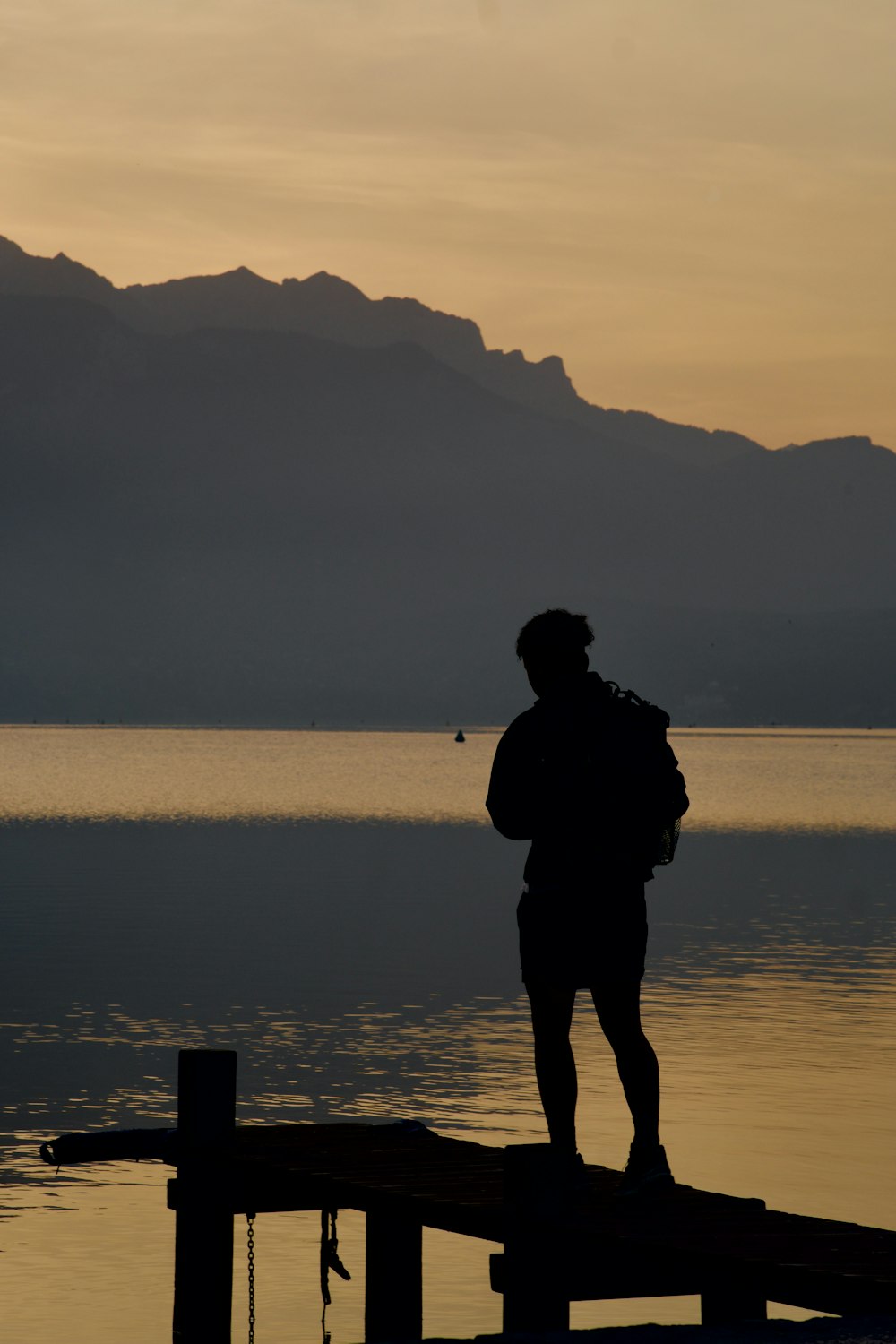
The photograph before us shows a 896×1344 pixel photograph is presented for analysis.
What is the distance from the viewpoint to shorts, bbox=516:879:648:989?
11008 millimetres

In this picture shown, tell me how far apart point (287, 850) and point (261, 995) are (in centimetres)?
3794

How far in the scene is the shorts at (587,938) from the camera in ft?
36.1

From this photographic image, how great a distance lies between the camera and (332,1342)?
15328 millimetres

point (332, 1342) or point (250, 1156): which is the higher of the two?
point (250, 1156)

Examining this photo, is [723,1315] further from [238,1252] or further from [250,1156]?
[238,1252]

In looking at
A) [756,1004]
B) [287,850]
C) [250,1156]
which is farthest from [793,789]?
[250,1156]

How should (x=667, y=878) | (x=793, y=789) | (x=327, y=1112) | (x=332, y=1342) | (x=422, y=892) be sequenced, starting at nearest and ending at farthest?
(x=332, y=1342) → (x=327, y=1112) → (x=422, y=892) → (x=667, y=878) → (x=793, y=789)

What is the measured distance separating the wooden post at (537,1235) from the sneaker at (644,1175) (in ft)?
2.84

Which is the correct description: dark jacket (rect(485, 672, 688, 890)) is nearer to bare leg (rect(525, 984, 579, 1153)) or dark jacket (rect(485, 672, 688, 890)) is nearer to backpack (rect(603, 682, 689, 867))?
backpack (rect(603, 682, 689, 867))

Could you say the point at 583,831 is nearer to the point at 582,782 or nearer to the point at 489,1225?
the point at 582,782

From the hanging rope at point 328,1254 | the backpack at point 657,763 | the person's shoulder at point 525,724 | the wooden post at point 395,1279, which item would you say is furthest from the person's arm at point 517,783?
the hanging rope at point 328,1254

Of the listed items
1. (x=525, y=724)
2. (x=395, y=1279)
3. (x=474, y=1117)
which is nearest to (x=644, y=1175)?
(x=525, y=724)

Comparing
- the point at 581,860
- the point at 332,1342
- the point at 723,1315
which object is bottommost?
the point at 332,1342

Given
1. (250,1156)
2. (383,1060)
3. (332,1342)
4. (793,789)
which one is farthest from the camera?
(793,789)
